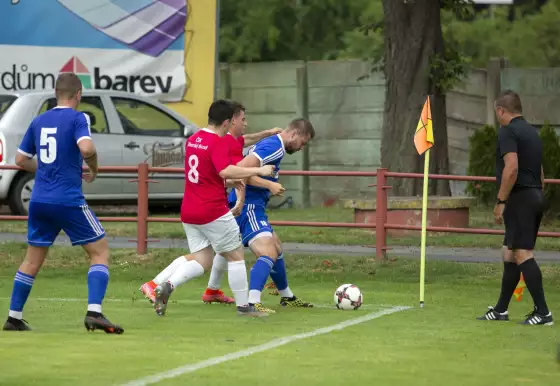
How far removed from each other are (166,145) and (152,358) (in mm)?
12161

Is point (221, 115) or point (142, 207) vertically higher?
point (221, 115)

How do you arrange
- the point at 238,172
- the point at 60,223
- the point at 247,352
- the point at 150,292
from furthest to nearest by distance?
the point at 150,292 → the point at 238,172 → the point at 60,223 → the point at 247,352

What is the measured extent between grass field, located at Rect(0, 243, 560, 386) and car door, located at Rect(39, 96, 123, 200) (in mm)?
5109

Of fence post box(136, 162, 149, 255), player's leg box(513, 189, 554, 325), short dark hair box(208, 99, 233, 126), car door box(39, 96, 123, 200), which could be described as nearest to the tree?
car door box(39, 96, 123, 200)

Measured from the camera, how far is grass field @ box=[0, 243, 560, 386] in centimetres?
868

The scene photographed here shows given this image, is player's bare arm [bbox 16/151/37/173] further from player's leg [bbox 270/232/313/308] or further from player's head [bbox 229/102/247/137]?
player's leg [bbox 270/232/313/308]

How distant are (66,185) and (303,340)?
2.06 metres

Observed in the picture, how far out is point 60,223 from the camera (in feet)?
34.6

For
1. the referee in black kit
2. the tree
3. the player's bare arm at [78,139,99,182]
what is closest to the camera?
the player's bare arm at [78,139,99,182]

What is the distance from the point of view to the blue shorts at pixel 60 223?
10469mm

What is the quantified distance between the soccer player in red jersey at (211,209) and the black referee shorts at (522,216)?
196 cm

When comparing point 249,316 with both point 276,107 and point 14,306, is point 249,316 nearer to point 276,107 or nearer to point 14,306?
point 14,306

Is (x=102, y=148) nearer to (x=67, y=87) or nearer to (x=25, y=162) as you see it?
(x=25, y=162)

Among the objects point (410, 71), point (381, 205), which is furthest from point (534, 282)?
point (410, 71)
